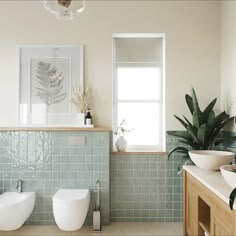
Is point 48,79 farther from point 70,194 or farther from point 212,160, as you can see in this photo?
point 212,160

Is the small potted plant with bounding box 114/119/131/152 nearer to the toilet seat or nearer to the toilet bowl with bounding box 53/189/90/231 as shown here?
the toilet seat

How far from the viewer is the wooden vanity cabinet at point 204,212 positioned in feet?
5.72

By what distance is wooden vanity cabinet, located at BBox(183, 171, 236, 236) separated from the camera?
1.74 m

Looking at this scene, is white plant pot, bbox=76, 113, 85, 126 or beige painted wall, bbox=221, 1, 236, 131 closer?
beige painted wall, bbox=221, 1, 236, 131

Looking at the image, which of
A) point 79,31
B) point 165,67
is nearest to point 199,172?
point 165,67

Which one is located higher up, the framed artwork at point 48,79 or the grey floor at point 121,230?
the framed artwork at point 48,79

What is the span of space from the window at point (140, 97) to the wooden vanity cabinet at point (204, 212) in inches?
37.5

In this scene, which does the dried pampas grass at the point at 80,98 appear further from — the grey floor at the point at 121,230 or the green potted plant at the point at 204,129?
the grey floor at the point at 121,230

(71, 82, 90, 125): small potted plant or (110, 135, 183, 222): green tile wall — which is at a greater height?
(71, 82, 90, 125): small potted plant

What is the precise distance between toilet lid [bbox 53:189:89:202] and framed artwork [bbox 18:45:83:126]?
832mm

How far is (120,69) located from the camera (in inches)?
142

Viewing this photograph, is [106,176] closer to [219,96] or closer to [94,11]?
[219,96]

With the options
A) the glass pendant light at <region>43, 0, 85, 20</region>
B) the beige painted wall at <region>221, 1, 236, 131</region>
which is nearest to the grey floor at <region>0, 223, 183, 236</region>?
the beige painted wall at <region>221, 1, 236, 131</region>

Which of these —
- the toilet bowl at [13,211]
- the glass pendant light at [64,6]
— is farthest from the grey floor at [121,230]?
the glass pendant light at [64,6]
